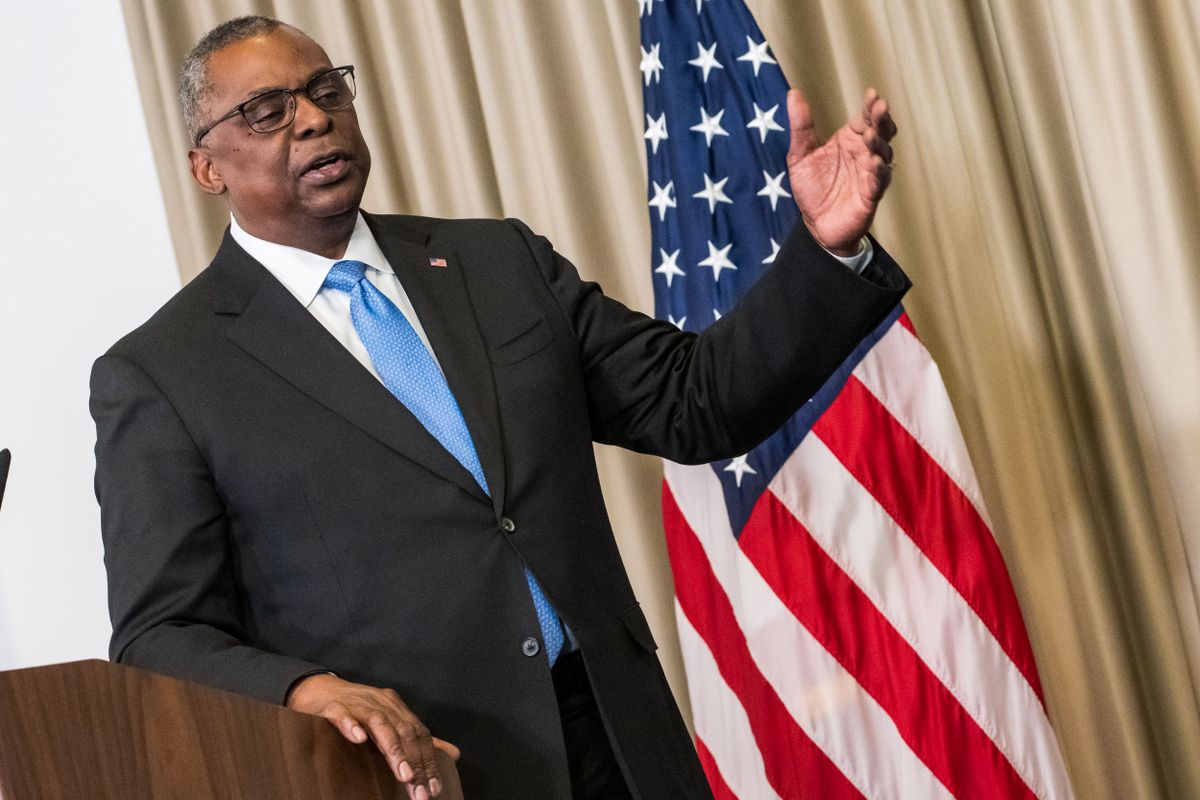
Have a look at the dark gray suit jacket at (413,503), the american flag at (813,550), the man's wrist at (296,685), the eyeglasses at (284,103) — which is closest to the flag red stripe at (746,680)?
the american flag at (813,550)

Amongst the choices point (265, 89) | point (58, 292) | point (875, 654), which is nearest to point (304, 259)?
point (265, 89)

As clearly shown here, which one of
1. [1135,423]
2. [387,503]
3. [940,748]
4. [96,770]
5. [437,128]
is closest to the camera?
[96,770]

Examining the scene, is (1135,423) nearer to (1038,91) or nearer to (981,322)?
(981,322)

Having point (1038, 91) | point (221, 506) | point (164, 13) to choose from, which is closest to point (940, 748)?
point (1038, 91)

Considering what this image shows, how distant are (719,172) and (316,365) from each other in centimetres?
153

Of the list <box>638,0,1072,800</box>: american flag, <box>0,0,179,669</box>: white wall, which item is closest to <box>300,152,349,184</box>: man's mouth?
<box>638,0,1072,800</box>: american flag

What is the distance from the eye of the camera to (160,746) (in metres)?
1.15

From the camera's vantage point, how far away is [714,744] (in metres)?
3.13

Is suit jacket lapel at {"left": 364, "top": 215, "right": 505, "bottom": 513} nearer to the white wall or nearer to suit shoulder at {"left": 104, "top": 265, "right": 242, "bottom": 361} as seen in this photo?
suit shoulder at {"left": 104, "top": 265, "right": 242, "bottom": 361}

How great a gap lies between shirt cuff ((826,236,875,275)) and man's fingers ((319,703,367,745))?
2.85 feet

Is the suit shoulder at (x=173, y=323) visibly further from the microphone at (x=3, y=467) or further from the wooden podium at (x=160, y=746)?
the wooden podium at (x=160, y=746)

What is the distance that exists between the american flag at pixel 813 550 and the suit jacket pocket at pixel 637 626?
120 cm

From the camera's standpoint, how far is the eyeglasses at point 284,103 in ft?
6.44

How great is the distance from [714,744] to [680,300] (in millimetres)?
1019
